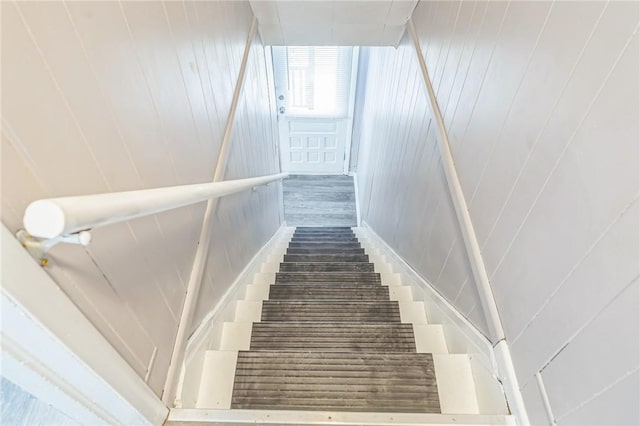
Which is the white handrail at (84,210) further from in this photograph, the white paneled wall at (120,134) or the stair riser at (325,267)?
the stair riser at (325,267)

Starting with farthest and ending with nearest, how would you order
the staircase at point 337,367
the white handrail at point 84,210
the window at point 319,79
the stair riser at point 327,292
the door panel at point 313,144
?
1. the door panel at point 313,144
2. the window at point 319,79
3. the stair riser at point 327,292
4. the staircase at point 337,367
5. the white handrail at point 84,210

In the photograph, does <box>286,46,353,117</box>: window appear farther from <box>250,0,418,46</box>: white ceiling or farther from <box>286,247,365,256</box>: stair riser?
<box>286,247,365,256</box>: stair riser

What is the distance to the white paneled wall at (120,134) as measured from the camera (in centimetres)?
51

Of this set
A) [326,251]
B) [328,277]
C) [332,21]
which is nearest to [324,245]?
[326,251]

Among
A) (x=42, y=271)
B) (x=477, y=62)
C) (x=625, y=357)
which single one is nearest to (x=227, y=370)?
(x=42, y=271)

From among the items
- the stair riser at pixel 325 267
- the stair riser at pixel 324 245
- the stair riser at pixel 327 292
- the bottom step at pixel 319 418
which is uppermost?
the stair riser at pixel 324 245

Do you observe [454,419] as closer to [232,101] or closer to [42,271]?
[42,271]

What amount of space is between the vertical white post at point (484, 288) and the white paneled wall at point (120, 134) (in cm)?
97

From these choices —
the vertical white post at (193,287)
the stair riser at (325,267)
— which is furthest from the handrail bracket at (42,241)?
the stair riser at (325,267)

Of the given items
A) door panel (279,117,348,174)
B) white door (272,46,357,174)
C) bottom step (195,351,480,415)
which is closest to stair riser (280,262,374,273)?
bottom step (195,351,480,415)

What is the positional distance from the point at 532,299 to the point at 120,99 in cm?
111

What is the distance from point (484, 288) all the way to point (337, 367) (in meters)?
0.58

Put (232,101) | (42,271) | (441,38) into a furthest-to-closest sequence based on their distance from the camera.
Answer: (232,101)
(441,38)
(42,271)

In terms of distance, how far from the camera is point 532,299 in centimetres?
85
